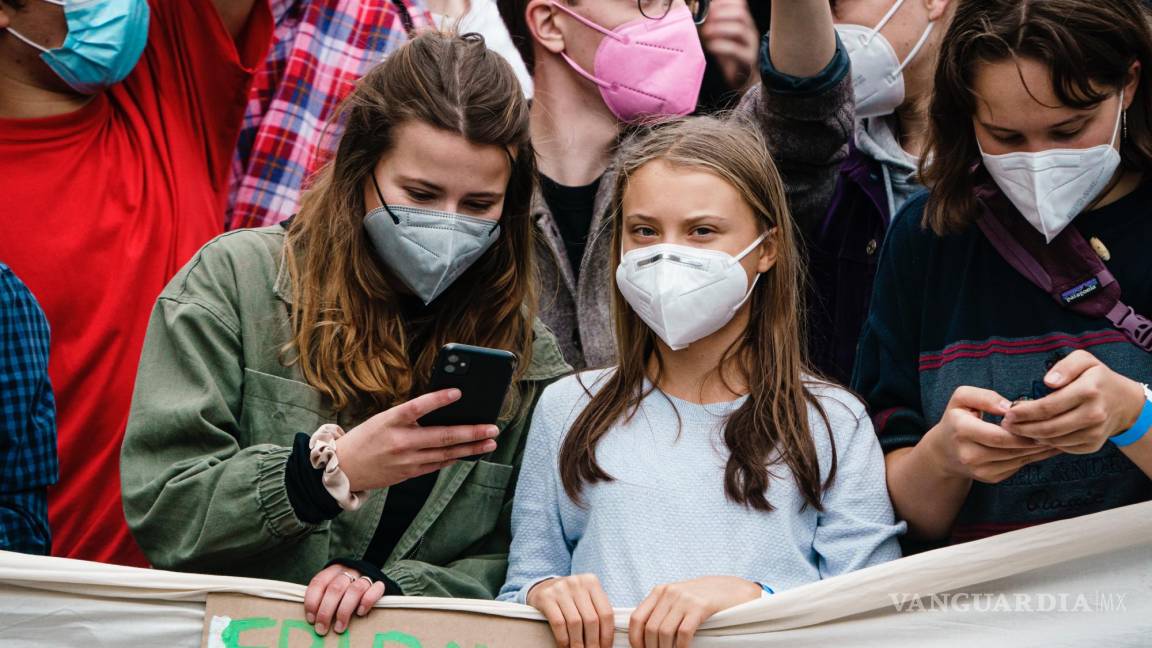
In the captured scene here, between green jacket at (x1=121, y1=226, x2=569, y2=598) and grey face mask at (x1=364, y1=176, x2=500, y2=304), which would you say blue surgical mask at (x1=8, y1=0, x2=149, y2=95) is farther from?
grey face mask at (x1=364, y1=176, x2=500, y2=304)

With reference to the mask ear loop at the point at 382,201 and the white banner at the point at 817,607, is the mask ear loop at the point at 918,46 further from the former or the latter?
the white banner at the point at 817,607

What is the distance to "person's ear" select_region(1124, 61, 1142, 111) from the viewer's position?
315cm

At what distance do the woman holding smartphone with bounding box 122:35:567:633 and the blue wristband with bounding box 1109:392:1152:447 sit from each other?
1.25 meters

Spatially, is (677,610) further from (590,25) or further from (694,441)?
(590,25)

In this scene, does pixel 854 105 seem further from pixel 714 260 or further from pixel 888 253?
Answer: pixel 714 260

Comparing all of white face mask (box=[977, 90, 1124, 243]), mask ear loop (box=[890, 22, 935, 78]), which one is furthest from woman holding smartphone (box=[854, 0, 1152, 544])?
mask ear loop (box=[890, 22, 935, 78])

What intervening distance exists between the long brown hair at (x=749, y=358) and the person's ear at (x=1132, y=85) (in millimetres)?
857

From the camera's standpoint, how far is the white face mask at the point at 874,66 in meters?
4.33

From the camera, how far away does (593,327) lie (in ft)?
13.9

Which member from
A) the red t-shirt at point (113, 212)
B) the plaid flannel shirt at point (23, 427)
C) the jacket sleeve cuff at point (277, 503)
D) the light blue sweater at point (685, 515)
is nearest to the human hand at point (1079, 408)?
the light blue sweater at point (685, 515)

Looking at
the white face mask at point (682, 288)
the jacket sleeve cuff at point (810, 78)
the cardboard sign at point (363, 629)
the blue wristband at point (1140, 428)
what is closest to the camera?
the blue wristband at point (1140, 428)

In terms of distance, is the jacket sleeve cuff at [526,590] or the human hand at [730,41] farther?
the human hand at [730,41]

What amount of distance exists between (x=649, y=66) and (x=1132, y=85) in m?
1.71

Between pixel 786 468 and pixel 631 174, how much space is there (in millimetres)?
901
